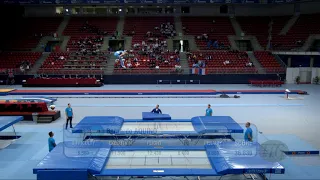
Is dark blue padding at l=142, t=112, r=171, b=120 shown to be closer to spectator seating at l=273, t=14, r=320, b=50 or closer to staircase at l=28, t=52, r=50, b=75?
staircase at l=28, t=52, r=50, b=75

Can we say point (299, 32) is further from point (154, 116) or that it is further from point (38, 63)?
point (38, 63)

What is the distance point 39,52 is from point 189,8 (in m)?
22.4

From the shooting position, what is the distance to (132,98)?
81.7 ft

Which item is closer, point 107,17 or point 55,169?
point 55,169

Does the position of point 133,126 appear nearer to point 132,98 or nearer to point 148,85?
point 132,98

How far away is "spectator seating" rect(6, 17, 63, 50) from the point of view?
39.1 meters

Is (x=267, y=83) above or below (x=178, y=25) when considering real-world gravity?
below

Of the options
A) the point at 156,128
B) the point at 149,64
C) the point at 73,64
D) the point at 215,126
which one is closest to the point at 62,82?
the point at 73,64

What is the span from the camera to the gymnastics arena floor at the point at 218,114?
11164 mm

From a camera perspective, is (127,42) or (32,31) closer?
(127,42)

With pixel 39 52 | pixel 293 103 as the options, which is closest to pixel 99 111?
pixel 293 103

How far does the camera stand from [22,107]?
1808 centimetres

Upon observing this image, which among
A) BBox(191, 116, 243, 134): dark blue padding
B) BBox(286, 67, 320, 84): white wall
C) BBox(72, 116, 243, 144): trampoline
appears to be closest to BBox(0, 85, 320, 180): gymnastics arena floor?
BBox(191, 116, 243, 134): dark blue padding

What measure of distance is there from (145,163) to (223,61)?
27280 mm
